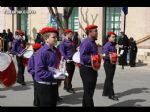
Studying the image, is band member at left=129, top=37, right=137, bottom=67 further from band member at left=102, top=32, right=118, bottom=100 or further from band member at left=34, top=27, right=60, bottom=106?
band member at left=34, top=27, right=60, bottom=106

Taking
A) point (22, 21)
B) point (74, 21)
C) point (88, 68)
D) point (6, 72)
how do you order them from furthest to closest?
point (22, 21)
point (74, 21)
point (88, 68)
point (6, 72)

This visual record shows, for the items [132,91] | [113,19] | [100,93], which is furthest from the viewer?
[113,19]

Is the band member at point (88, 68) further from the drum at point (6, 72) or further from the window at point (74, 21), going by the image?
the window at point (74, 21)

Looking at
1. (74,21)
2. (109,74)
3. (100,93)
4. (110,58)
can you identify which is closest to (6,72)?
(110,58)

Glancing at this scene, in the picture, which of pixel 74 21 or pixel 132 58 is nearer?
pixel 132 58

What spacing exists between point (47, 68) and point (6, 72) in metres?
2.15

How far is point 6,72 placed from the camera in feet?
27.0

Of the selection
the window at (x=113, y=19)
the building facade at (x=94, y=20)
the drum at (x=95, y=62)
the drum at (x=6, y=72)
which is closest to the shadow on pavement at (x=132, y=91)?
the drum at (x=95, y=62)

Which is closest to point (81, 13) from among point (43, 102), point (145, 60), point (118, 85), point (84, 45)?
point (145, 60)

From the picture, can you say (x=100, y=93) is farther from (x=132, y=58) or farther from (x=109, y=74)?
(x=132, y=58)

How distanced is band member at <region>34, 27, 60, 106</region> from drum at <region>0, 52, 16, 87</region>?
6.12ft
